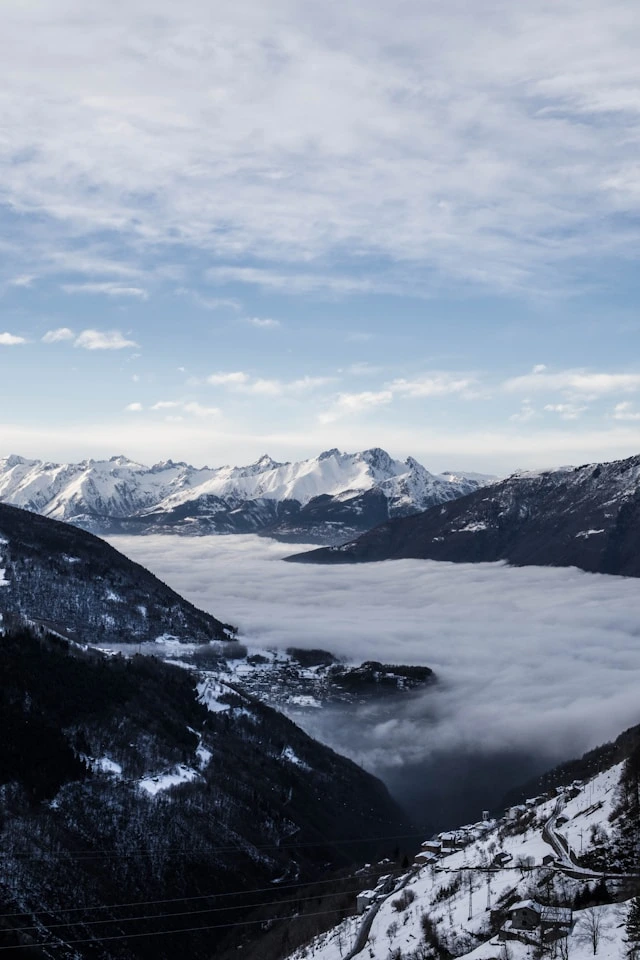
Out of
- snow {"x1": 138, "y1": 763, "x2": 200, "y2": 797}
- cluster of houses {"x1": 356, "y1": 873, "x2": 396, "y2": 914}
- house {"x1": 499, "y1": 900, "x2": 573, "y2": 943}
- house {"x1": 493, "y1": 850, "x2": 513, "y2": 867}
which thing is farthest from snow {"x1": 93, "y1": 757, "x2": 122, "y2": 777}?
house {"x1": 499, "y1": 900, "x2": 573, "y2": 943}

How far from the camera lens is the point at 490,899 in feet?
255

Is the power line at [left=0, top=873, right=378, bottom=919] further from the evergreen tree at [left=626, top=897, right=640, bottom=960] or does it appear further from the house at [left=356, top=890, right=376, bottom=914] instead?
the evergreen tree at [left=626, top=897, right=640, bottom=960]

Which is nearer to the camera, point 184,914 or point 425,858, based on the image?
point 425,858

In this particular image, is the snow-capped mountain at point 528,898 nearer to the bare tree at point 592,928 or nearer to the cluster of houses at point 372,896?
the bare tree at point 592,928

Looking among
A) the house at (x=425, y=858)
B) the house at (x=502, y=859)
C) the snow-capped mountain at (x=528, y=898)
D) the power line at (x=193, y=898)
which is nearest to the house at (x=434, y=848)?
the house at (x=425, y=858)

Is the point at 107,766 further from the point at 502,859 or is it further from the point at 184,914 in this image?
the point at 502,859

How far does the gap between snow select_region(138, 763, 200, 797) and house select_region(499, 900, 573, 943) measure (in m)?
124

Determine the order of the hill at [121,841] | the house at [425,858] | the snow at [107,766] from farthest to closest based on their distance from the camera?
the snow at [107,766] → the hill at [121,841] → the house at [425,858]

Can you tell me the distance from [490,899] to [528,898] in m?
7.64

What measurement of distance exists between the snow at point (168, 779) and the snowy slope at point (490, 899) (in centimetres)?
7688

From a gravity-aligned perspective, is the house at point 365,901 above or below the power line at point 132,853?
above

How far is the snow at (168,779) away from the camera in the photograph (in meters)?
177

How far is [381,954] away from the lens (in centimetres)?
7738

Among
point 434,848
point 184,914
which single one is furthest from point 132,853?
point 434,848
